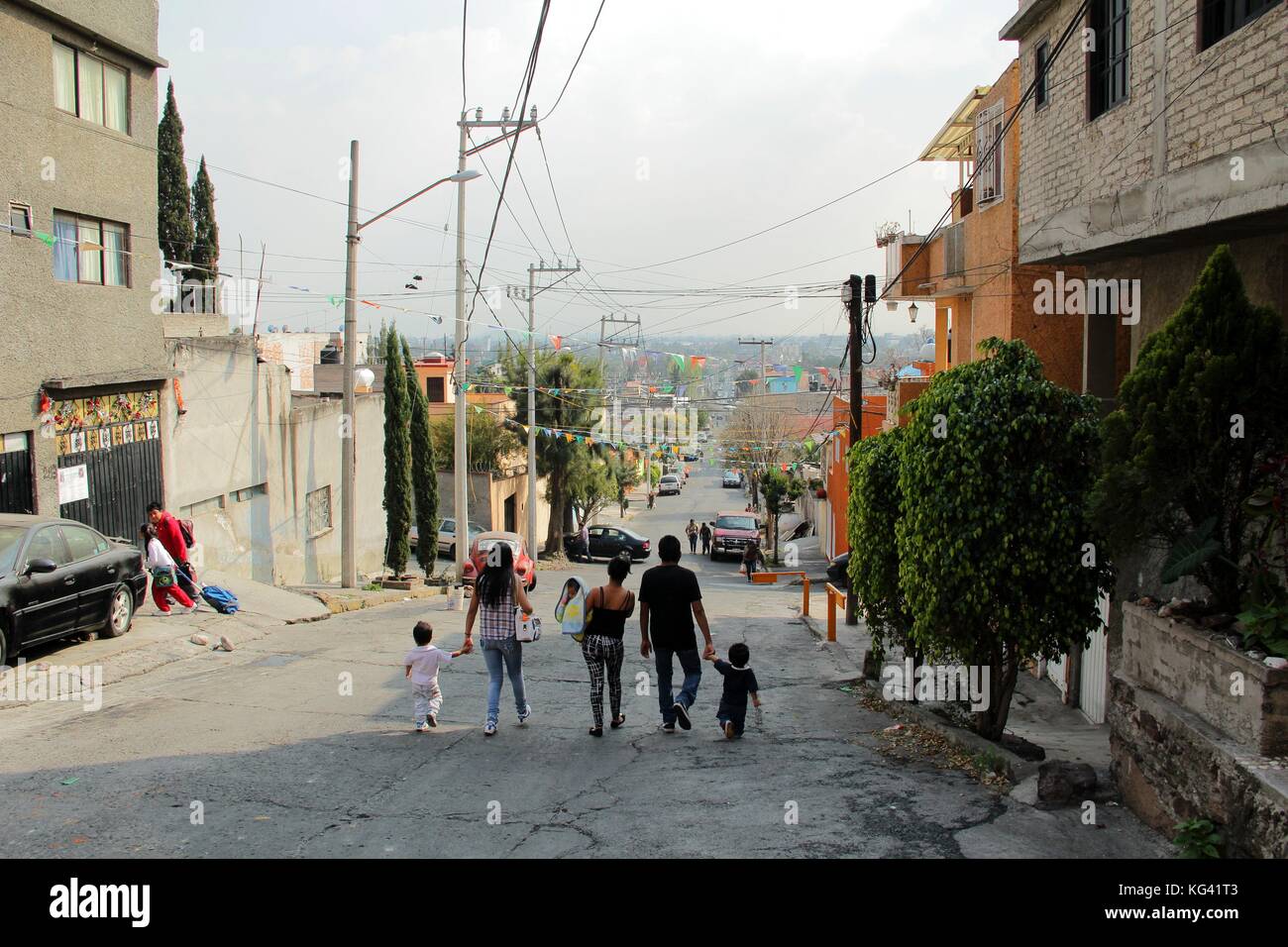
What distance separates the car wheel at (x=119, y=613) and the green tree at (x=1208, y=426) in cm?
1076

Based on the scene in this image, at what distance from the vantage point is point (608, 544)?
4512 cm

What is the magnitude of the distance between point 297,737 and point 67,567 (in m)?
4.58

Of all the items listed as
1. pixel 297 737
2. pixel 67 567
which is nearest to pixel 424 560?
pixel 67 567

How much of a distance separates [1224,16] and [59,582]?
40.2 feet

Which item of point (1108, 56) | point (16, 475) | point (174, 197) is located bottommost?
point (16, 475)

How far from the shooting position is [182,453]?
63.8 feet

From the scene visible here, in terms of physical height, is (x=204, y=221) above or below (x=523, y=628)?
above

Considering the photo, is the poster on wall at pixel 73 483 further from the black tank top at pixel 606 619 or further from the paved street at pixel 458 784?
the black tank top at pixel 606 619

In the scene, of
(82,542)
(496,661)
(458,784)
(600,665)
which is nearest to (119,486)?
(82,542)

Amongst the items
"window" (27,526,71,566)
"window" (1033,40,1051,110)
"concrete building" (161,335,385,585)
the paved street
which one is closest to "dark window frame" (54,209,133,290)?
"concrete building" (161,335,385,585)

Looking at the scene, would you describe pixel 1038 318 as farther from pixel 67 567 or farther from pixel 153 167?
pixel 153 167

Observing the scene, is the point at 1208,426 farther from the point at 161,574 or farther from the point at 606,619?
the point at 161,574

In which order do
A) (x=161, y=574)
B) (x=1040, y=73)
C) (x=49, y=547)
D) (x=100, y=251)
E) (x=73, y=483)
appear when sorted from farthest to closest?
(x=100, y=251) < (x=73, y=483) < (x=161, y=574) < (x=1040, y=73) < (x=49, y=547)

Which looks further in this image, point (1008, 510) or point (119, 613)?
point (119, 613)
